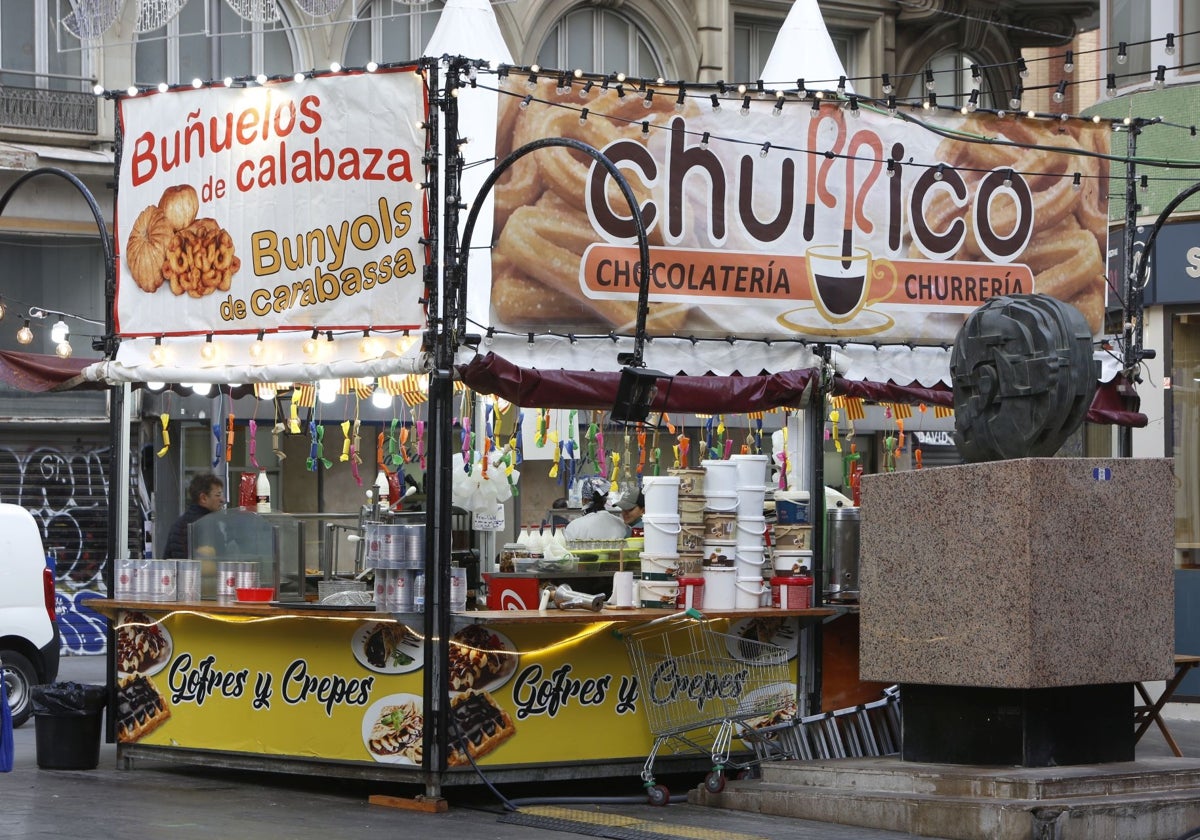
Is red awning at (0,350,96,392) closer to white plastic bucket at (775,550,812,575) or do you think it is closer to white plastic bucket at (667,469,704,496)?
white plastic bucket at (667,469,704,496)

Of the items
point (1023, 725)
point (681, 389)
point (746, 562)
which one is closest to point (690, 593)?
point (746, 562)

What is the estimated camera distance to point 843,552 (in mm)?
13742

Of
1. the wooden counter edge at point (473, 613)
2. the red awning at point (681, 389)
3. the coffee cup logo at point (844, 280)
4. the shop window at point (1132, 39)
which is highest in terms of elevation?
the shop window at point (1132, 39)

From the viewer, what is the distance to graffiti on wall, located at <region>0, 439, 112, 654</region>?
2566 cm

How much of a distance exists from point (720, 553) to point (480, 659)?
1853mm

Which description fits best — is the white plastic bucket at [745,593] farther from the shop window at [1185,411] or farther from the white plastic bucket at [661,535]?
the shop window at [1185,411]

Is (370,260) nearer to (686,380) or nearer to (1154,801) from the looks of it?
(686,380)

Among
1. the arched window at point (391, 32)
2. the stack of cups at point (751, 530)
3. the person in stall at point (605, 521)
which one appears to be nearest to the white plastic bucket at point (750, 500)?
the stack of cups at point (751, 530)

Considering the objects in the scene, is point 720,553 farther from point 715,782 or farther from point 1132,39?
point 1132,39

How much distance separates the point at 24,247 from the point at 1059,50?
59.9 ft

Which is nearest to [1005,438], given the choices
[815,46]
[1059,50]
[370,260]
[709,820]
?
[709,820]

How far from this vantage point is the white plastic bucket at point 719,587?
1282 centimetres

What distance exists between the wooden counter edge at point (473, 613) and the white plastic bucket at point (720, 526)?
20.6 inches

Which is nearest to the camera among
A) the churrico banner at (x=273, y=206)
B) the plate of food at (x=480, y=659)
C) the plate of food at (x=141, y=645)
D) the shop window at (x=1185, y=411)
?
the plate of food at (x=480, y=659)
